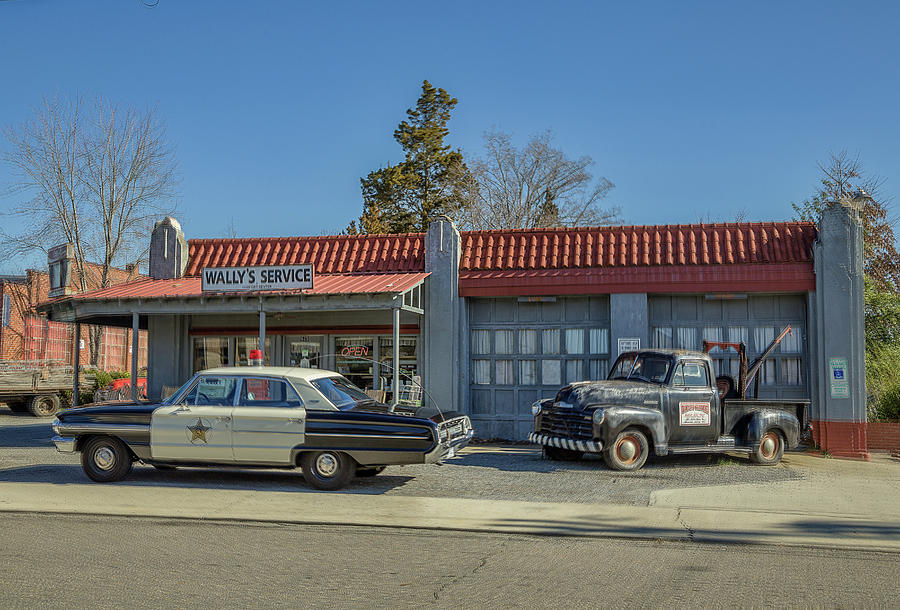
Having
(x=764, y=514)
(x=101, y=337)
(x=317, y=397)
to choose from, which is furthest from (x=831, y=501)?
(x=101, y=337)

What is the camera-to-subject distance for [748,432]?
1346cm

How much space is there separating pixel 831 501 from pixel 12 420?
76.6 ft

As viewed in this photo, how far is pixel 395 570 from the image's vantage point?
684 centimetres

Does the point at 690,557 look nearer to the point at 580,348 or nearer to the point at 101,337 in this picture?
the point at 580,348

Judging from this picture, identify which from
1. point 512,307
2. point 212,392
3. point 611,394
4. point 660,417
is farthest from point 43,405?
point 660,417

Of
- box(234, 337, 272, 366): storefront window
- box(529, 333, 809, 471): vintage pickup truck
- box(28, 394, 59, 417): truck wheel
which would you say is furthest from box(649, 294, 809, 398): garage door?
box(28, 394, 59, 417): truck wheel

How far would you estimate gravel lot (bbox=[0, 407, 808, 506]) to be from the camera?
10.9 metres

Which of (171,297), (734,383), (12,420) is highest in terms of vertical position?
(171,297)

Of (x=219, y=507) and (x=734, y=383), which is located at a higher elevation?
(x=734, y=383)

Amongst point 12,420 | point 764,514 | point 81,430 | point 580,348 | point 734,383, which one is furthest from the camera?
point 12,420

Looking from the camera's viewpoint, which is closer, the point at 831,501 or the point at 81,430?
the point at 831,501

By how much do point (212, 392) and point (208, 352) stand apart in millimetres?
8100

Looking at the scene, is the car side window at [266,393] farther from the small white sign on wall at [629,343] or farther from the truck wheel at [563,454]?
the small white sign on wall at [629,343]

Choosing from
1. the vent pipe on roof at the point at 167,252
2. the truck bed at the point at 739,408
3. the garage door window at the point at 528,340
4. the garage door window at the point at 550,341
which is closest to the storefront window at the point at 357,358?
the garage door window at the point at 528,340
